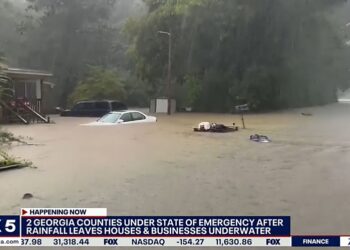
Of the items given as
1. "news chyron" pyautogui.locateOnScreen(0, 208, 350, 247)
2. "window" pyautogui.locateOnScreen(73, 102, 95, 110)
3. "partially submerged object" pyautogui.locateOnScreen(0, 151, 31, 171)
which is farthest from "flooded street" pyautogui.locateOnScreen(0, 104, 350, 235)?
"window" pyautogui.locateOnScreen(73, 102, 95, 110)

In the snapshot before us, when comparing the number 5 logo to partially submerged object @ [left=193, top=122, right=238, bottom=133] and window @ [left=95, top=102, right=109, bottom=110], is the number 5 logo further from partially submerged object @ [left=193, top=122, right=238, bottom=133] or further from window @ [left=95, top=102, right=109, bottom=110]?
window @ [left=95, top=102, right=109, bottom=110]

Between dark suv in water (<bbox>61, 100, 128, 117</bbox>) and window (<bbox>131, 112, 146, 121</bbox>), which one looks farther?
dark suv in water (<bbox>61, 100, 128, 117</bbox>)

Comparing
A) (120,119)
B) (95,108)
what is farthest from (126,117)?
(95,108)

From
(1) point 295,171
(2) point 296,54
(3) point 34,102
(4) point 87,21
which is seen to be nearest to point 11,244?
(1) point 295,171

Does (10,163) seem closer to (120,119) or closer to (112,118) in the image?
(120,119)

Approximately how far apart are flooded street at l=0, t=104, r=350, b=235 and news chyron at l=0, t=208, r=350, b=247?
0.79 metres

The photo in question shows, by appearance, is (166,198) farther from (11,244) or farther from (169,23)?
(169,23)

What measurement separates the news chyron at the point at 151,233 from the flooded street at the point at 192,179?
0.79m

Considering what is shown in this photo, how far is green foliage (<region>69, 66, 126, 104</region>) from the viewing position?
50844 mm

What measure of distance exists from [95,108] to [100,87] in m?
10.2

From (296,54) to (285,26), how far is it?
3.64 meters

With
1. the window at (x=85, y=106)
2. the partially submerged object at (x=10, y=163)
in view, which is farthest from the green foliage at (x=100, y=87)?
the partially submerged object at (x=10, y=163)

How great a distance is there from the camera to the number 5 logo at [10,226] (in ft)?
18.6

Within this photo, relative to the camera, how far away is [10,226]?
18.8 ft
